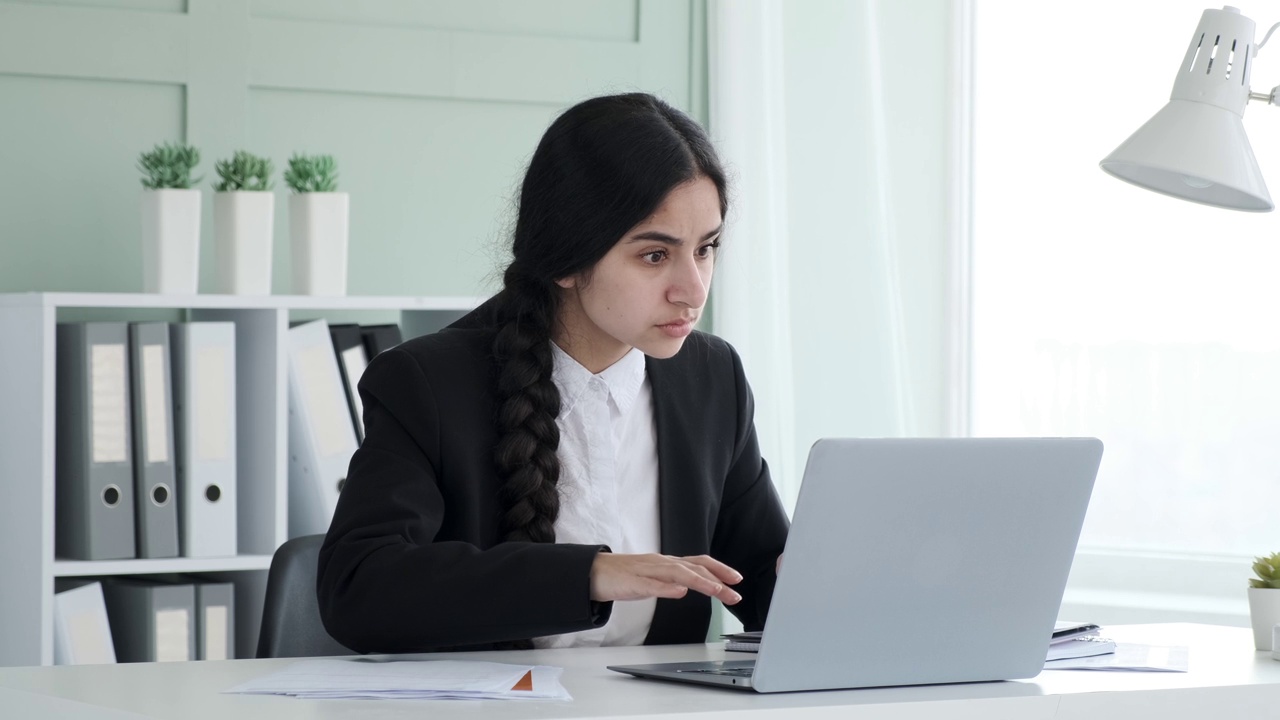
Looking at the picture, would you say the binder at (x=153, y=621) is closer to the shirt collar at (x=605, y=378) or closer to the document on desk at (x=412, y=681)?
the shirt collar at (x=605, y=378)

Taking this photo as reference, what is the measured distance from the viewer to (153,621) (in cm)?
238

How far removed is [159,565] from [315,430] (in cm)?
33

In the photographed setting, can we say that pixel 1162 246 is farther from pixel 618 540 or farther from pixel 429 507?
pixel 429 507

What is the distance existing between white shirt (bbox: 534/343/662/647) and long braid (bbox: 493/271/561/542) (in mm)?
36

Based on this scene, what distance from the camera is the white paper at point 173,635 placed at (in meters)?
2.39

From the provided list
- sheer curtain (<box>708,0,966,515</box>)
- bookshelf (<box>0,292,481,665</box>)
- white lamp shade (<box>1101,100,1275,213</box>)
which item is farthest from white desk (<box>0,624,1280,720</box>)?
sheer curtain (<box>708,0,966,515</box>)

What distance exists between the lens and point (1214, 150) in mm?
1534

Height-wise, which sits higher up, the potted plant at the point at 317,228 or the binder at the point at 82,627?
the potted plant at the point at 317,228

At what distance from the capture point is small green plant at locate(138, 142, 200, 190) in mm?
2408

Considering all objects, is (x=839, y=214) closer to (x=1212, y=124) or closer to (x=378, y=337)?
(x=378, y=337)

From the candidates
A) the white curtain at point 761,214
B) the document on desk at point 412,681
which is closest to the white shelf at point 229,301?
the white curtain at point 761,214

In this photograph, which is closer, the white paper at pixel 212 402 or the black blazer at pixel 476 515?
the black blazer at pixel 476 515

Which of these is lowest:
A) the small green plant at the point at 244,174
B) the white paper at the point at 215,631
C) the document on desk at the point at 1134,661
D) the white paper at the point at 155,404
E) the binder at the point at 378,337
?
the white paper at the point at 215,631

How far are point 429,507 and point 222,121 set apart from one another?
137 cm
